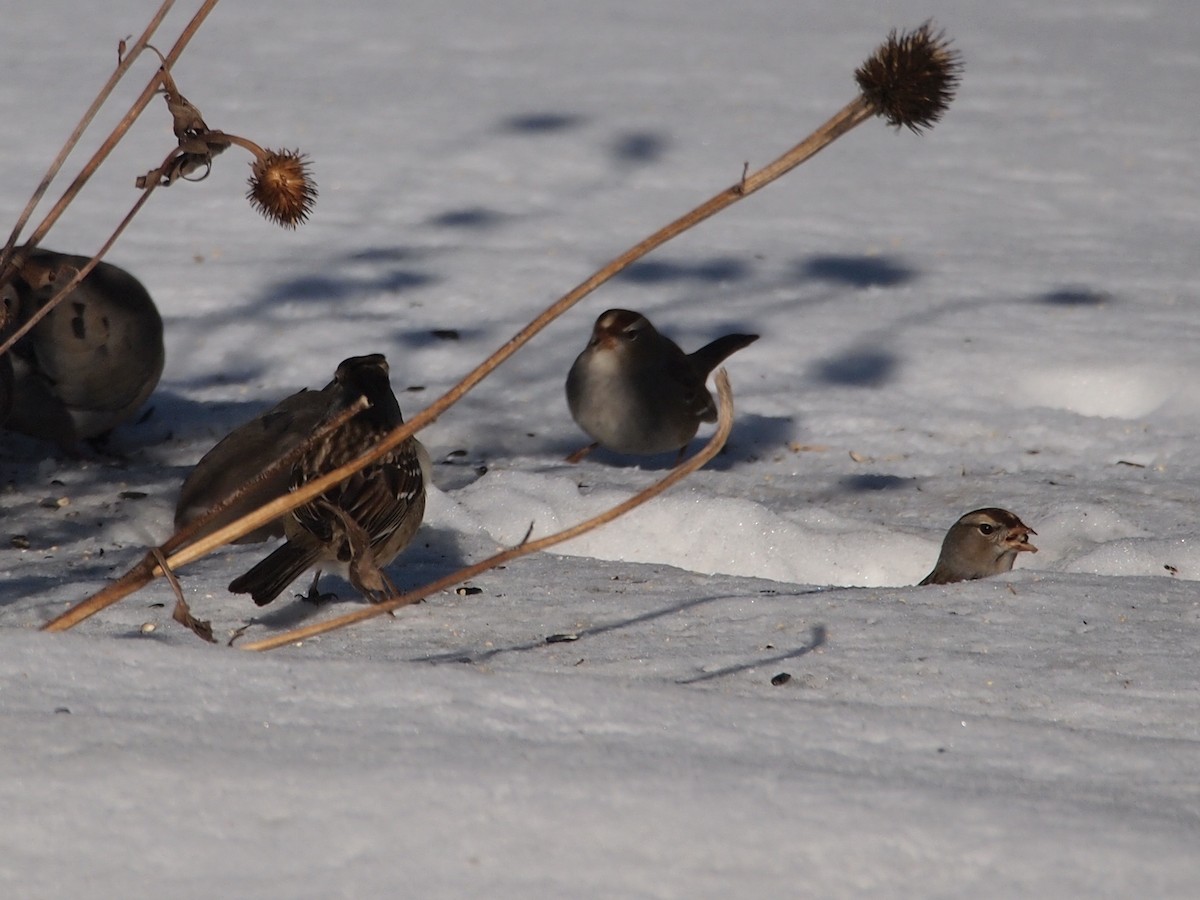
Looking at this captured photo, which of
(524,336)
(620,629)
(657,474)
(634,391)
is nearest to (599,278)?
(524,336)

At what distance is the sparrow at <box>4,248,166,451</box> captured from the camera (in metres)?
5.63

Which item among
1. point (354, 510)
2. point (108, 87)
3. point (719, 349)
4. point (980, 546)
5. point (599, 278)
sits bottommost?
point (980, 546)

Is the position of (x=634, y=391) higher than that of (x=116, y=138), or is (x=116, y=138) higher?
(x=116, y=138)

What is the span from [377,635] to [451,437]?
2613mm

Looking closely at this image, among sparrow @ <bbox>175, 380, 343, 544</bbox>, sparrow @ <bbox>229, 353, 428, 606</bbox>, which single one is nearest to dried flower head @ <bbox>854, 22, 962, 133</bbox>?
sparrow @ <bbox>229, 353, 428, 606</bbox>

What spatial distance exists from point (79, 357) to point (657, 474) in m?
2.30

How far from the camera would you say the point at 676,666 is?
3395 mm

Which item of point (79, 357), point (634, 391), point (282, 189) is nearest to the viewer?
point (282, 189)

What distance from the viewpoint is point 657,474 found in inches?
238

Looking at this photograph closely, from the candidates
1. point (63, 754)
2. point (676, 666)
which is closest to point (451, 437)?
point (676, 666)

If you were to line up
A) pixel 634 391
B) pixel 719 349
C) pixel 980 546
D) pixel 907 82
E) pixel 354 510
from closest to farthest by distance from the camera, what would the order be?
pixel 907 82
pixel 354 510
pixel 980 546
pixel 634 391
pixel 719 349

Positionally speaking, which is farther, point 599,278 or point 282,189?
point 282,189

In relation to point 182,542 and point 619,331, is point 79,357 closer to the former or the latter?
point 619,331

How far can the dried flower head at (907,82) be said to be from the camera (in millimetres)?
2283
